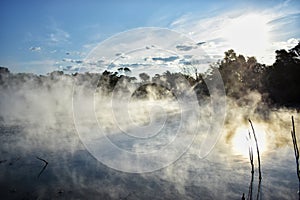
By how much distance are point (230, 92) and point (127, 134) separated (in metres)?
20.2

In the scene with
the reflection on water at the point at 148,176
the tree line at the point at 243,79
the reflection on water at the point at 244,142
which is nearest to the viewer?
the reflection on water at the point at 148,176

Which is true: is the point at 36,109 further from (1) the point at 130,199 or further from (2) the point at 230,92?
(2) the point at 230,92

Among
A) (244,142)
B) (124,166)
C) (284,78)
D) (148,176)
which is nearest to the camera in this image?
(148,176)

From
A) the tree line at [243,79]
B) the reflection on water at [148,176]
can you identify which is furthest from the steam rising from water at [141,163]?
the tree line at [243,79]

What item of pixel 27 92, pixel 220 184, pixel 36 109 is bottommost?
pixel 220 184

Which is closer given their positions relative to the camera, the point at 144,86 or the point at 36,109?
the point at 36,109

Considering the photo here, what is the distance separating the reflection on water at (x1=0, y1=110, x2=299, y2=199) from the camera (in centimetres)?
385

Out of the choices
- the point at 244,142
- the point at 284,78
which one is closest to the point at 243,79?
the point at 284,78

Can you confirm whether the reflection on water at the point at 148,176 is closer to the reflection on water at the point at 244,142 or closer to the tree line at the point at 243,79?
the reflection on water at the point at 244,142

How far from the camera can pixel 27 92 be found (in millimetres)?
18938

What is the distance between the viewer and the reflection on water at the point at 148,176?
3.85 m

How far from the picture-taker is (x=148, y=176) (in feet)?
15.0

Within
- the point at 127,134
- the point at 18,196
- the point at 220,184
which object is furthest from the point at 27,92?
the point at 220,184

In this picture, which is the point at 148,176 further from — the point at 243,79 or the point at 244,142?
the point at 243,79
